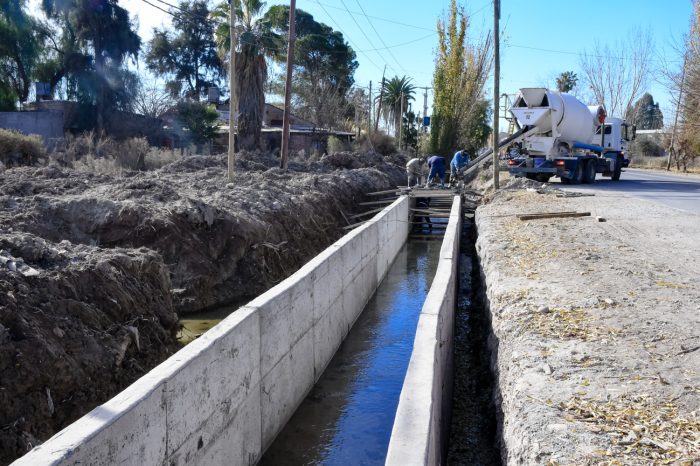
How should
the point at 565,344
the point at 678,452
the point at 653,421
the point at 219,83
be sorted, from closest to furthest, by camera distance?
the point at 678,452 → the point at 653,421 → the point at 565,344 → the point at 219,83

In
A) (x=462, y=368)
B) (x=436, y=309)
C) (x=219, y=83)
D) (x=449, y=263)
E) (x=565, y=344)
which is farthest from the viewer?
(x=219, y=83)

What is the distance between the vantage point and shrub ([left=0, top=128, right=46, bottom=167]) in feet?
62.7

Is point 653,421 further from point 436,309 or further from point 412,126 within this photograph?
point 412,126

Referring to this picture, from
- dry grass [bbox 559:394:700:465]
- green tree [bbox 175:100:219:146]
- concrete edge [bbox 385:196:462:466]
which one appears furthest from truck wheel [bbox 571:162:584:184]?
dry grass [bbox 559:394:700:465]

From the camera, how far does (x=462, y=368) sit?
8266mm

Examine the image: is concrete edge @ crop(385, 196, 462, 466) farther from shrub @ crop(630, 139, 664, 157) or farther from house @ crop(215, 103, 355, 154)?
shrub @ crop(630, 139, 664, 157)

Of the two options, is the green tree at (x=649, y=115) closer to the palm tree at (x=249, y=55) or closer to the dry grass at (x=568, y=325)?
the palm tree at (x=249, y=55)

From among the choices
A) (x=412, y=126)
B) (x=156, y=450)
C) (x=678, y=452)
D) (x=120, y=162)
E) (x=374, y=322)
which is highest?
(x=412, y=126)

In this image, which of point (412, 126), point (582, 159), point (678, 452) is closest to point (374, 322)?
point (678, 452)

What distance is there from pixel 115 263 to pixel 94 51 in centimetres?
3335

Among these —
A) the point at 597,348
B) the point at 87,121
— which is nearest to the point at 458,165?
the point at 597,348

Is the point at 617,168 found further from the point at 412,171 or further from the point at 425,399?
the point at 425,399

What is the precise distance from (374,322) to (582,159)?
610 inches

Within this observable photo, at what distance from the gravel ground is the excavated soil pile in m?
3.90
